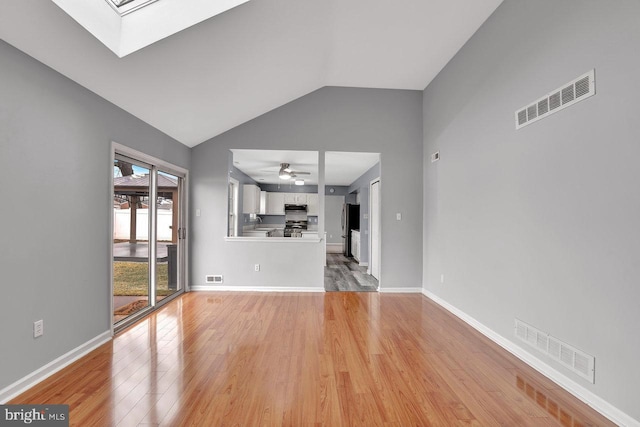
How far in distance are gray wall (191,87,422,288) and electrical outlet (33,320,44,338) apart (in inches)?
101

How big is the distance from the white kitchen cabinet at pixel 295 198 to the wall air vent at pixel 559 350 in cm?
768

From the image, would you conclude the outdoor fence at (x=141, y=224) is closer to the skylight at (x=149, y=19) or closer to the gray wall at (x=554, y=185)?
the skylight at (x=149, y=19)

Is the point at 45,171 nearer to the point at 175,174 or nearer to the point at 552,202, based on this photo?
the point at 175,174

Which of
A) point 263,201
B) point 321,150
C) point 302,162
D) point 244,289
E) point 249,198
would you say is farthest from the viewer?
point 263,201

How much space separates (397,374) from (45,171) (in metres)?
3.17

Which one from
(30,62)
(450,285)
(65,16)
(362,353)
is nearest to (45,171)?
(30,62)

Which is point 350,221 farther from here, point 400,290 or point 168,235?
point 168,235

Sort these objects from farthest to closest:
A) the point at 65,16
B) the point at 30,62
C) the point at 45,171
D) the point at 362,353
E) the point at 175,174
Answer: the point at 175,174, the point at 362,353, the point at 45,171, the point at 30,62, the point at 65,16

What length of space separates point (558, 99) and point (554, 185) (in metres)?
0.67

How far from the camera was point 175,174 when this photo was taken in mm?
4320

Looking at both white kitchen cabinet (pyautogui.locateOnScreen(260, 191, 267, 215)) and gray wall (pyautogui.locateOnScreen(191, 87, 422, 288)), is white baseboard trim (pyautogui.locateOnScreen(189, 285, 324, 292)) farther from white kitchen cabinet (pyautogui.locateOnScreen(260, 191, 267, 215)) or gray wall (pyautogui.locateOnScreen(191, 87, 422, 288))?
white kitchen cabinet (pyautogui.locateOnScreen(260, 191, 267, 215))

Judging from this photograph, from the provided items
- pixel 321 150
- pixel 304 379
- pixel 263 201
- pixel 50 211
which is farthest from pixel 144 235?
pixel 263 201

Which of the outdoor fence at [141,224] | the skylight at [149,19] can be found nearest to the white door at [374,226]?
the outdoor fence at [141,224]

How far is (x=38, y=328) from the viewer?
214cm
